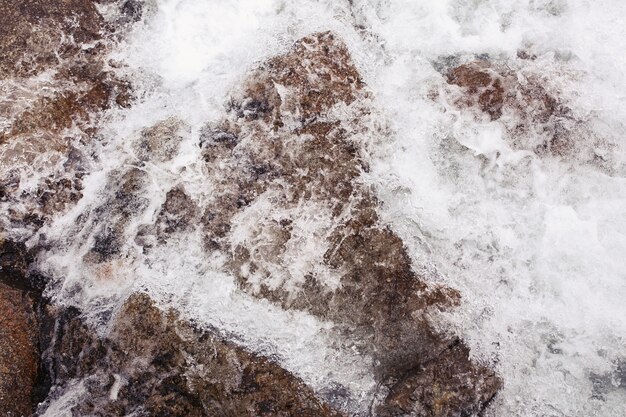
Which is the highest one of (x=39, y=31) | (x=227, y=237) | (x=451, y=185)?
(x=39, y=31)

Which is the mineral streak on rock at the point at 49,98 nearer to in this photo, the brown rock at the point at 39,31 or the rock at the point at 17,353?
the brown rock at the point at 39,31

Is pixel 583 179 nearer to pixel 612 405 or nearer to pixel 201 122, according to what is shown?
pixel 612 405

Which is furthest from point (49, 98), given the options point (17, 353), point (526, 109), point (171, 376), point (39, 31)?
point (526, 109)

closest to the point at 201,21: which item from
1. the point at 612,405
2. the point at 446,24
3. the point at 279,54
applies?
the point at 279,54

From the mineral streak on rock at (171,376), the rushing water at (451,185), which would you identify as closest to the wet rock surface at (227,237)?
the mineral streak on rock at (171,376)

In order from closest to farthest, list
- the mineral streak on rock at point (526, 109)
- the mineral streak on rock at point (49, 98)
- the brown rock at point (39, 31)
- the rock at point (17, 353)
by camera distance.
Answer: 1. the rock at point (17, 353)
2. the mineral streak on rock at point (49, 98)
3. the mineral streak on rock at point (526, 109)
4. the brown rock at point (39, 31)

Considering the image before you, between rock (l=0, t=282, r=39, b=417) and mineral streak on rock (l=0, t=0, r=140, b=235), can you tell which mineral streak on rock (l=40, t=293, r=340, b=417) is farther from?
mineral streak on rock (l=0, t=0, r=140, b=235)

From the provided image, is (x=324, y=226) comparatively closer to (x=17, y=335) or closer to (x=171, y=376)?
(x=171, y=376)
